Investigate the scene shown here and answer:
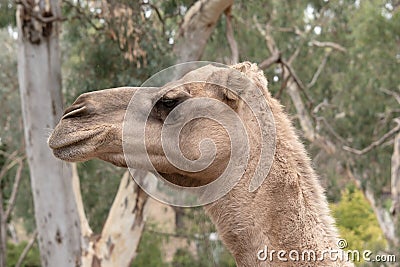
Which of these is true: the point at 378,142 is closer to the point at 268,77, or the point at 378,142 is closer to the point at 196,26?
the point at 268,77

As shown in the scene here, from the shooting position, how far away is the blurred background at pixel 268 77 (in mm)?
9398

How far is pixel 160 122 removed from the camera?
317cm

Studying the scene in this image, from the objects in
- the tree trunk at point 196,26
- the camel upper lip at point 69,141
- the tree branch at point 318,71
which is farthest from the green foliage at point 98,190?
the camel upper lip at point 69,141

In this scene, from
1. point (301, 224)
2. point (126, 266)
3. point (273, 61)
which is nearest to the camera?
point (301, 224)

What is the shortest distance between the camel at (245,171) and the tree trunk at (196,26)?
649 cm

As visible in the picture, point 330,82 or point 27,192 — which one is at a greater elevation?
point 330,82

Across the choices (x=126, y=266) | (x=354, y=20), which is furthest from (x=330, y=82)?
(x=126, y=266)

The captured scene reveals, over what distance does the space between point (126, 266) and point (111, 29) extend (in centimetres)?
322

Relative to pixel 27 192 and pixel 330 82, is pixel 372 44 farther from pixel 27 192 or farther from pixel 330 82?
pixel 27 192

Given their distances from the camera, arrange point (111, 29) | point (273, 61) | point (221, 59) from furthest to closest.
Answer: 1. point (221, 59)
2. point (273, 61)
3. point (111, 29)

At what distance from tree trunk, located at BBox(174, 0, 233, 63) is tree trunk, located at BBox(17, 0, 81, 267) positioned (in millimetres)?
1812

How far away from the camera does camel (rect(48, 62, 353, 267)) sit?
9.66 ft

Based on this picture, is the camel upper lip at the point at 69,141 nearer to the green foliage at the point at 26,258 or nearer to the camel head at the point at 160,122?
the camel head at the point at 160,122

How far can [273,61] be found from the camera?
1080 cm
